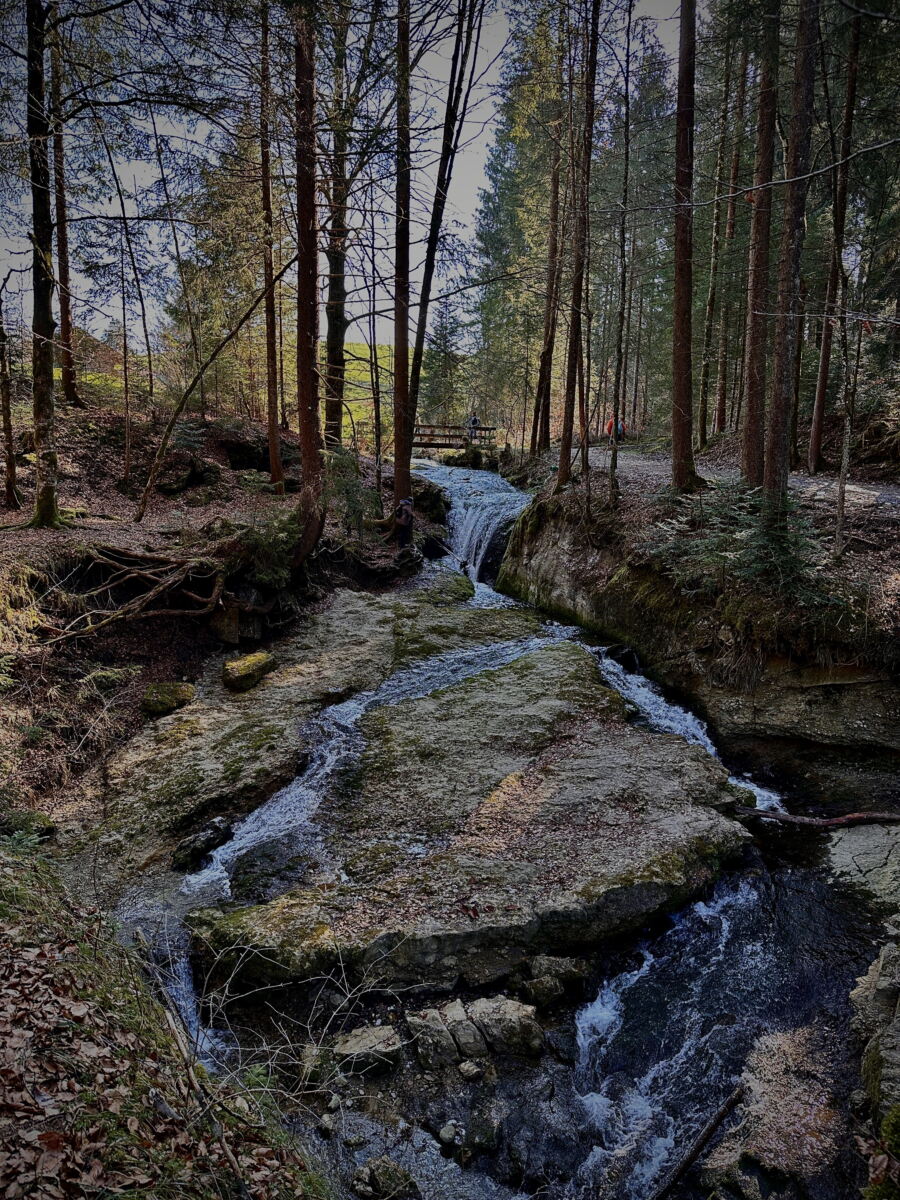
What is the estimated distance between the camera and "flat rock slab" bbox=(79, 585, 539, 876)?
5.94 meters

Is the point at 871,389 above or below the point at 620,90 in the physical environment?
below

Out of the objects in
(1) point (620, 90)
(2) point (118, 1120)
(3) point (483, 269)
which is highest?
(1) point (620, 90)

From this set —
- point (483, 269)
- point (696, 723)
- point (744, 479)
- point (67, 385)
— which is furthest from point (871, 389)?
point (67, 385)

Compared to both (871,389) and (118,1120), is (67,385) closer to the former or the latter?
(118,1120)

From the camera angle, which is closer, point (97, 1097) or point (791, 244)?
point (97, 1097)

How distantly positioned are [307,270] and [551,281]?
7.40m

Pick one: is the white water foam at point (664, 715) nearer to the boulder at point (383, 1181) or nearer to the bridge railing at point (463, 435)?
the boulder at point (383, 1181)

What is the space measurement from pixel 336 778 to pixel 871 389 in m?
15.3

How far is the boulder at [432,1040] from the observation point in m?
3.80

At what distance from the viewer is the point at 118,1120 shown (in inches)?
91.5

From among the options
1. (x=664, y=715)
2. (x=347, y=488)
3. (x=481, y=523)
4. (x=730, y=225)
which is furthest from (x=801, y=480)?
(x=730, y=225)

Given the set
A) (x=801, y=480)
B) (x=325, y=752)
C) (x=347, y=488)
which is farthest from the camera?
(x=801, y=480)

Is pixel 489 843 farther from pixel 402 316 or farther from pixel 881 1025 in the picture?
pixel 402 316

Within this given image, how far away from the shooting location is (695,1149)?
3.37 metres
